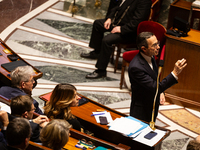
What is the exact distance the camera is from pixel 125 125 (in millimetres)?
3027

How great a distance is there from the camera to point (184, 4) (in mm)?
6023

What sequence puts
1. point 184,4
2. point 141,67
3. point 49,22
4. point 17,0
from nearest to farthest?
1. point 141,67
2. point 184,4
3. point 49,22
4. point 17,0

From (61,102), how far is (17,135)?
70 cm

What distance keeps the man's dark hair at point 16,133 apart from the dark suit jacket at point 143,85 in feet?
4.48

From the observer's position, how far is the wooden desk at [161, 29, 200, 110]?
173 inches

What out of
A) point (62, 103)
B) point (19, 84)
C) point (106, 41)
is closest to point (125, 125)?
point (62, 103)

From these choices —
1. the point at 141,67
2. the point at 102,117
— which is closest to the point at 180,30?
the point at 141,67

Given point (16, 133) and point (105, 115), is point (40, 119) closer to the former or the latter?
point (16, 133)

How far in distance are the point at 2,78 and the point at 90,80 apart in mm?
1816

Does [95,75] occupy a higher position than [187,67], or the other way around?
[187,67]

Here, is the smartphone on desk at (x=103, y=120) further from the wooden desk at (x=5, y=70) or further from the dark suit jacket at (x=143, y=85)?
the wooden desk at (x=5, y=70)

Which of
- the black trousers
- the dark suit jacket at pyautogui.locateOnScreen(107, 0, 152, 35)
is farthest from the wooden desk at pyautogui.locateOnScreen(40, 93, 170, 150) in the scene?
the dark suit jacket at pyautogui.locateOnScreen(107, 0, 152, 35)

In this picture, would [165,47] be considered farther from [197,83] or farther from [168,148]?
[168,148]

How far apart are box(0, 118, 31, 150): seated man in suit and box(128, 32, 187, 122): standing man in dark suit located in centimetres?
136
